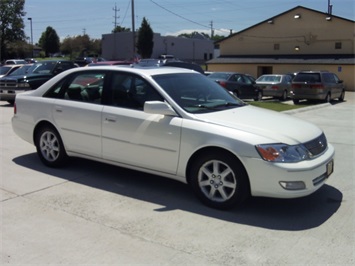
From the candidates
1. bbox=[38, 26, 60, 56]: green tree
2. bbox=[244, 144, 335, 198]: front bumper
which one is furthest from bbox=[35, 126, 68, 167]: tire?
bbox=[38, 26, 60, 56]: green tree

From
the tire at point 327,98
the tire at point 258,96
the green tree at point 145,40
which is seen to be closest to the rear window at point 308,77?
the tire at point 327,98

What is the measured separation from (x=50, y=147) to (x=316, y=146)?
3835 millimetres

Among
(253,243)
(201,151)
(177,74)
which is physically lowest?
(253,243)

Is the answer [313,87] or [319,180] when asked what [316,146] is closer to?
[319,180]

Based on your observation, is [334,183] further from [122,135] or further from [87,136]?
[87,136]

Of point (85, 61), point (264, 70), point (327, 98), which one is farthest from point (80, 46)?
point (327, 98)

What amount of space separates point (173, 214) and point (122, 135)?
1.34 m

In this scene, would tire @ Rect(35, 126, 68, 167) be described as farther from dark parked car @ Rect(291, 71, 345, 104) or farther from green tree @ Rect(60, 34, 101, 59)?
green tree @ Rect(60, 34, 101, 59)

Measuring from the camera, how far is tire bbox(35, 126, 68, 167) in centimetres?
610

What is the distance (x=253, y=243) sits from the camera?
3.87 metres

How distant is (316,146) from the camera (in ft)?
15.7

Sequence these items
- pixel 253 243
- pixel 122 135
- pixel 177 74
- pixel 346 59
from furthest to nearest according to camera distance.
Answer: pixel 346 59
pixel 177 74
pixel 122 135
pixel 253 243

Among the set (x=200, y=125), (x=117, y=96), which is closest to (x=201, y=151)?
(x=200, y=125)

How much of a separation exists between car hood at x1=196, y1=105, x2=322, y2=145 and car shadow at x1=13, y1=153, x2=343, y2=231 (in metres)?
0.83
